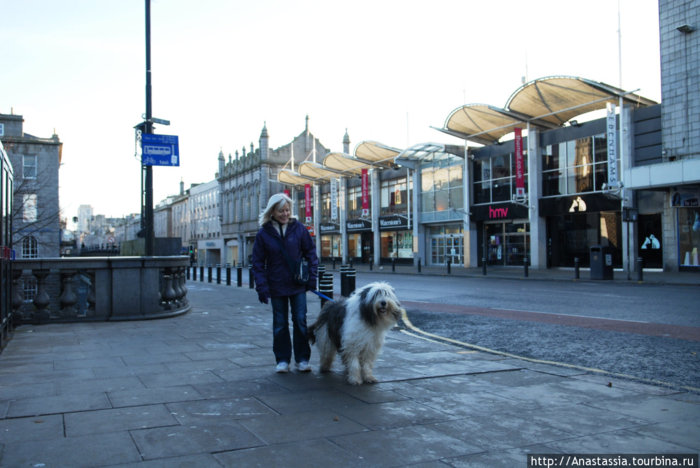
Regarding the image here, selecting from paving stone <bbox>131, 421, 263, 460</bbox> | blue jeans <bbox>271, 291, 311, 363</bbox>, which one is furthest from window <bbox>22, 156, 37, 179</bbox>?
paving stone <bbox>131, 421, 263, 460</bbox>

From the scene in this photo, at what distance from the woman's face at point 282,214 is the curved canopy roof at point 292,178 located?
48.8 metres

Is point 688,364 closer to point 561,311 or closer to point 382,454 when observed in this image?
point 382,454

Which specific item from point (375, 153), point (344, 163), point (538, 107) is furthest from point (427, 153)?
point (538, 107)

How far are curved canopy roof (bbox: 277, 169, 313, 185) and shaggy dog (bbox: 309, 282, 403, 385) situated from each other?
49447 mm

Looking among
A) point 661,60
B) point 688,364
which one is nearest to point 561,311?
point 688,364

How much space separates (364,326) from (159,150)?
8.11 meters

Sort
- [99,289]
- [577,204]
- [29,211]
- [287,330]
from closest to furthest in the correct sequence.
A: 1. [287,330]
2. [99,289]
3. [577,204]
4. [29,211]

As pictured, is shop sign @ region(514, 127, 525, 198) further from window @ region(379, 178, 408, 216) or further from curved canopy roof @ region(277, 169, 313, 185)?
curved canopy roof @ region(277, 169, 313, 185)

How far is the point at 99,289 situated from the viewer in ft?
31.0

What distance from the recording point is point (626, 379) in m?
5.35

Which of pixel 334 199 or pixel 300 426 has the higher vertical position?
pixel 334 199

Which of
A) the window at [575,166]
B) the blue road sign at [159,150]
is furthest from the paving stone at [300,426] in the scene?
the window at [575,166]

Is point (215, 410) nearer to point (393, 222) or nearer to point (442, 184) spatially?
point (442, 184)

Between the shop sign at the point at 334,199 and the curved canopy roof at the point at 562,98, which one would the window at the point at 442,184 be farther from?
the shop sign at the point at 334,199
